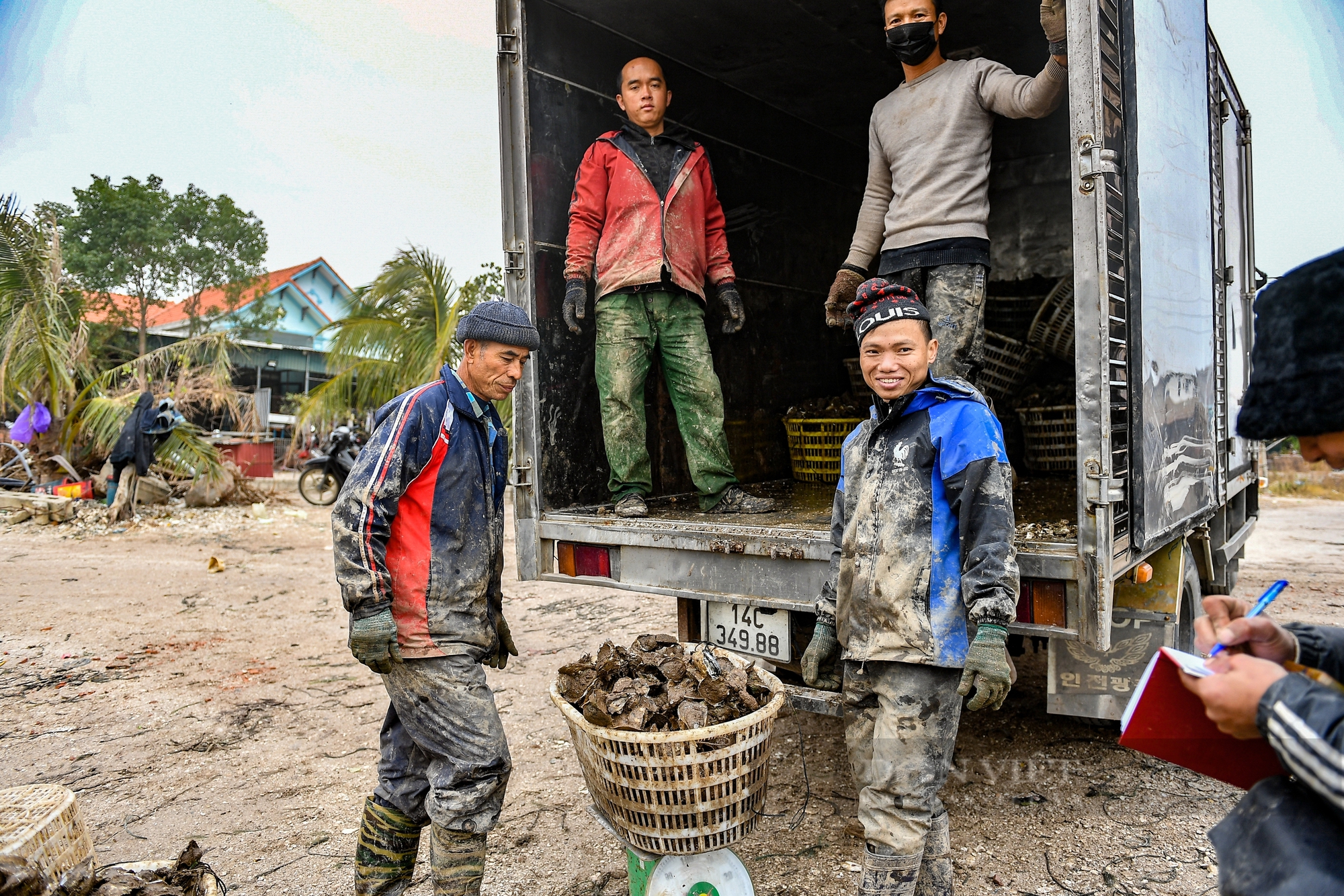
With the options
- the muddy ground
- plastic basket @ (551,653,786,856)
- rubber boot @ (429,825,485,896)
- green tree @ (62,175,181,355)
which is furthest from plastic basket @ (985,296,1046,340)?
green tree @ (62,175,181,355)

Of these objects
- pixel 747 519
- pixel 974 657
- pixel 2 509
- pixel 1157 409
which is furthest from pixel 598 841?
pixel 2 509

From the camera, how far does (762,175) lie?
209 inches

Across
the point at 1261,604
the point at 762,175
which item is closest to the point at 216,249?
the point at 762,175

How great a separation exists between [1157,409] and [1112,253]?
63 cm

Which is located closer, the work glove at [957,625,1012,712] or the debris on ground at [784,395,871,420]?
the work glove at [957,625,1012,712]

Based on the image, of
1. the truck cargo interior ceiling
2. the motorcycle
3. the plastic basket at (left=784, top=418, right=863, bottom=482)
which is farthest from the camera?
the motorcycle

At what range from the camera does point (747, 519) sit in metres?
3.54

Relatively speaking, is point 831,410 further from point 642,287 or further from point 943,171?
point 943,171

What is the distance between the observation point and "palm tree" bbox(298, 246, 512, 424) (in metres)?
11.7

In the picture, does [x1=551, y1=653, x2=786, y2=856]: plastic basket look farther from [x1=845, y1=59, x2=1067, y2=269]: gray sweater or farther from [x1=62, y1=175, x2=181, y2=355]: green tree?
[x1=62, y1=175, x2=181, y2=355]: green tree

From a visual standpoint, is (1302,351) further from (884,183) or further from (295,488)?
(295,488)

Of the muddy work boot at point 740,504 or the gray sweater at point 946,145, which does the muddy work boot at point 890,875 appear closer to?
the muddy work boot at point 740,504

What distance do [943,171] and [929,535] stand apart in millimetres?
1727

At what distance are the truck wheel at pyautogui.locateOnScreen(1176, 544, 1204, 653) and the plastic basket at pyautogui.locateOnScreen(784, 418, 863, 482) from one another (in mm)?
1768
